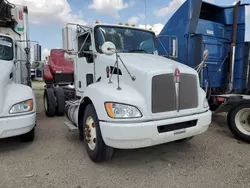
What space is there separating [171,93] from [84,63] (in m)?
2.27

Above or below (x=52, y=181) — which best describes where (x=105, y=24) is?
above

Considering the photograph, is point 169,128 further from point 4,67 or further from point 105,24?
point 4,67

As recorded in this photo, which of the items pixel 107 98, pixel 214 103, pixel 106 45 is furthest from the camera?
pixel 214 103

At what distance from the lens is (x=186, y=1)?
17.7 feet

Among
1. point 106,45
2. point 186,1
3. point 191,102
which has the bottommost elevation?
point 191,102

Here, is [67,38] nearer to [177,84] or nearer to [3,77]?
[3,77]

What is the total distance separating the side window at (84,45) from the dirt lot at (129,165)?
72.7 inches

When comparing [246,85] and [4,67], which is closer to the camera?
[4,67]

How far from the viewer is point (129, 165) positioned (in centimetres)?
331

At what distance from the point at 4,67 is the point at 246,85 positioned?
18.1 feet

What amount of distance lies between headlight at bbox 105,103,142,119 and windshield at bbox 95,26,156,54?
1.55 m

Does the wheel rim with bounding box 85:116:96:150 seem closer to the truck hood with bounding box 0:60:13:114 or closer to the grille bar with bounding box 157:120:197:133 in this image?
the grille bar with bounding box 157:120:197:133

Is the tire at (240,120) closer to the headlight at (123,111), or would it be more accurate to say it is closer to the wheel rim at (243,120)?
the wheel rim at (243,120)

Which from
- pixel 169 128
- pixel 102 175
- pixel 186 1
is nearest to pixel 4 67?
pixel 102 175
